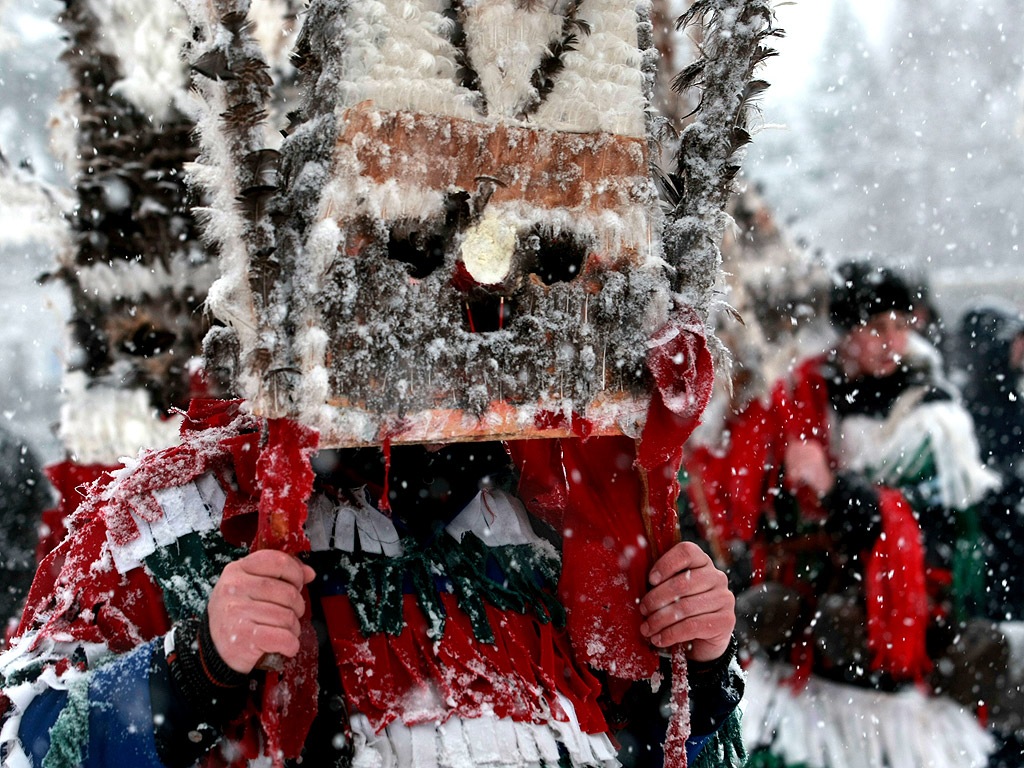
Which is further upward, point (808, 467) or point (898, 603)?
point (808, 467)

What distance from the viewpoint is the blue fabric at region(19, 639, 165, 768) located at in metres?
1.09

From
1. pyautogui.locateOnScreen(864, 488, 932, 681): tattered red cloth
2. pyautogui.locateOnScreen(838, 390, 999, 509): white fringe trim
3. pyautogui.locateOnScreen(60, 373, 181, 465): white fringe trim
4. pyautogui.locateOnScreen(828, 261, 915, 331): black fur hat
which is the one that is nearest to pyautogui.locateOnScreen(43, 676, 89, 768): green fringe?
pyautogui.locateOnScreen(60, 373, 181, 465): white fringe trim

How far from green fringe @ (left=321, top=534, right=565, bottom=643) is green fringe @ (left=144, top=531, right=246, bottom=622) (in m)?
0.19

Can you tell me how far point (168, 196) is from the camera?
2727 millimetres

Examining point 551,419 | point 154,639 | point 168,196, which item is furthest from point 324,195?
point 168,196

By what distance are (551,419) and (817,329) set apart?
2.90 meters

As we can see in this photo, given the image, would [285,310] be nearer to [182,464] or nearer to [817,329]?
[182,464]

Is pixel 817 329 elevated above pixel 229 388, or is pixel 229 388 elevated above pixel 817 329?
pixel 817 329

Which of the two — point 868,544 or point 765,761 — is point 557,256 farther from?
point 765,761

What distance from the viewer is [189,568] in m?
1.24

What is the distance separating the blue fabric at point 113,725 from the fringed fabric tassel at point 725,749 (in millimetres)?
1026

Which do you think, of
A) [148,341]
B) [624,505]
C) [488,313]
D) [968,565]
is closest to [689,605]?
[624,505]

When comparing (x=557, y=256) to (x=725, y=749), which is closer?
(x=557, y=256)

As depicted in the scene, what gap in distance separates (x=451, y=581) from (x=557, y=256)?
611 mm
